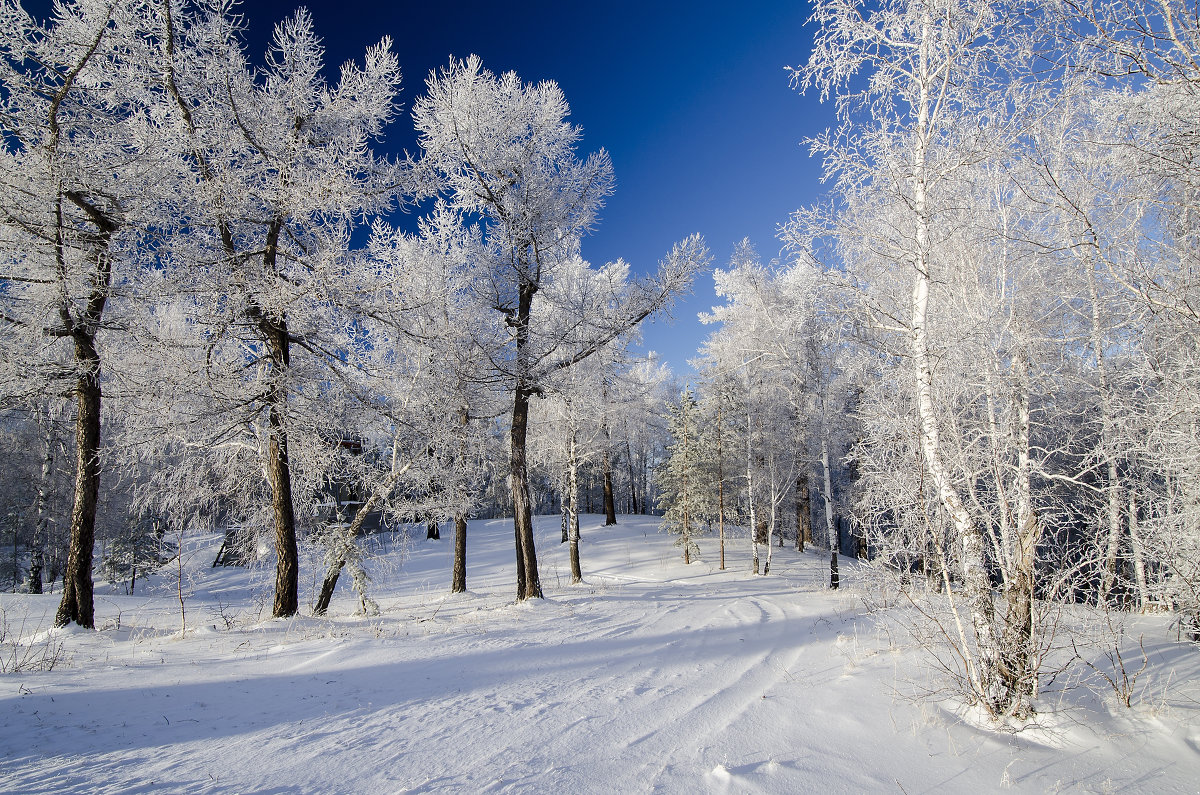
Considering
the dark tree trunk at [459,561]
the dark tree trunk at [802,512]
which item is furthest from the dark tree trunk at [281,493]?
the dark tree trunk at [802,512]

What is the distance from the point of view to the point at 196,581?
20.1m

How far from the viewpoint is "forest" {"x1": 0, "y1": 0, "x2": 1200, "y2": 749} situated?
4.10 m

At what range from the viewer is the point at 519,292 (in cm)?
957

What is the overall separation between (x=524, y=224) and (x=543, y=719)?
25.1ft

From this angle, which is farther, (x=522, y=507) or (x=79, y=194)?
(x=522, y=507)

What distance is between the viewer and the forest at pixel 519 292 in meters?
4.10

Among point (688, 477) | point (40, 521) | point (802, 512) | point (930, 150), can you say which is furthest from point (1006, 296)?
point (40, 521)

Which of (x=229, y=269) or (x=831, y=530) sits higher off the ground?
(x=229, y=269)

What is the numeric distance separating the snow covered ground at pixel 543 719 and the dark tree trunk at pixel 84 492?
592 mm

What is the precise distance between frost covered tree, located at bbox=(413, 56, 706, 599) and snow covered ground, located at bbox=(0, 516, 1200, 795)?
435 centimetres

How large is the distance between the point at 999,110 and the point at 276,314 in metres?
7.97

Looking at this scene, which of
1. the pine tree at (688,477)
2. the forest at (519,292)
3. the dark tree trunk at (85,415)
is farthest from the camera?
the pine tree at (688,477)

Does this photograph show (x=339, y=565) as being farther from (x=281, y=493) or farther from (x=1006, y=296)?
(x=1006, y=296)

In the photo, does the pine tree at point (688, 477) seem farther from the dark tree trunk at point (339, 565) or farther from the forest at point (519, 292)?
the dark tree trunk at point (339, 565)
